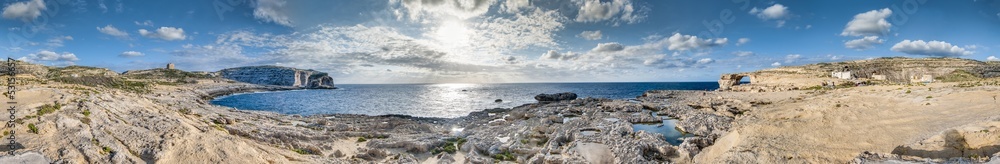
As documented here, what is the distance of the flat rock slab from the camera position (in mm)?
12907

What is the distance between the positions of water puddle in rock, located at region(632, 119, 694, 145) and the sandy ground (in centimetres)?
852

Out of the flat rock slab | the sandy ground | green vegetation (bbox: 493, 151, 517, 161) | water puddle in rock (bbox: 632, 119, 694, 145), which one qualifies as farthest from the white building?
the flat rock slab

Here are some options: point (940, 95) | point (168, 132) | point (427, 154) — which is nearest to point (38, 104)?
point (168, 132)

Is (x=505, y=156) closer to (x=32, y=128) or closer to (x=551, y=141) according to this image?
(x=551, y=141)

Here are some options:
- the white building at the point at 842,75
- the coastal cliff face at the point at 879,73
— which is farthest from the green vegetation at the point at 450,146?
the white building at the point at 842,75

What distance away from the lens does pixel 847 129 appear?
72.8 ft

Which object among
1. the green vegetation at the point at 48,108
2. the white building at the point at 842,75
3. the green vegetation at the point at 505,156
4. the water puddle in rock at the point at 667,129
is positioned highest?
the white building at the point at 842,75

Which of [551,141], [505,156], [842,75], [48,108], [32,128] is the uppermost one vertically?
[842,75]

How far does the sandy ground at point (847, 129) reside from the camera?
18.7 m

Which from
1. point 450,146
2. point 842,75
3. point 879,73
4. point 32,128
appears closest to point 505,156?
point 450,146

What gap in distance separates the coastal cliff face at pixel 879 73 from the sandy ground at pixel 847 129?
59532mm

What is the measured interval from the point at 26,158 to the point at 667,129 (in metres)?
44.8

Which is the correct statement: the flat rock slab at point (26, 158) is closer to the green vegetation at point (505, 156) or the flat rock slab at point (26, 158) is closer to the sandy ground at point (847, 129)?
the green vegetation at point (505, 156)

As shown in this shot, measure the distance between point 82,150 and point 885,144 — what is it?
1487 inches
